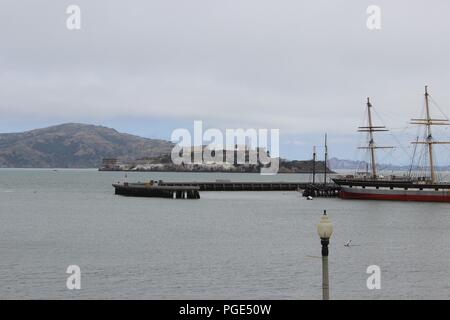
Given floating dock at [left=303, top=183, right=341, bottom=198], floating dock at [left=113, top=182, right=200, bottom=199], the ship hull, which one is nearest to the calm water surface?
the ship hull

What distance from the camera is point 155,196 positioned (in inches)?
4929

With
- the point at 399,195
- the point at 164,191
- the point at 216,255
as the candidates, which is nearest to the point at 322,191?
the point at 399,195

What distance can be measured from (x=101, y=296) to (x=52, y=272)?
7554 mm

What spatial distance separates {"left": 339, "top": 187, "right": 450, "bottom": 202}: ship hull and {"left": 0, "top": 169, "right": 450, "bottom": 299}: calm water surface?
2632cm

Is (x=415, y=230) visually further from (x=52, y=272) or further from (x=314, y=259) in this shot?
(x=52, y=272)

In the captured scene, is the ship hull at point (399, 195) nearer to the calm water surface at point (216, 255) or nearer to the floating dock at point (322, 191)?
the floating dock at point (322, 191)

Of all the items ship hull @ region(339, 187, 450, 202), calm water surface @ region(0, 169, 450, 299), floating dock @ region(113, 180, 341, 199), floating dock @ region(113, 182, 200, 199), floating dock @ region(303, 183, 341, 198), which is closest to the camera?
calm water surface @ region(0, 169, 450, 299)

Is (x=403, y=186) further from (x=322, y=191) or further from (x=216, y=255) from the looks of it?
(x=216, y=255)

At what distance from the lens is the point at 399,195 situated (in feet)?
371

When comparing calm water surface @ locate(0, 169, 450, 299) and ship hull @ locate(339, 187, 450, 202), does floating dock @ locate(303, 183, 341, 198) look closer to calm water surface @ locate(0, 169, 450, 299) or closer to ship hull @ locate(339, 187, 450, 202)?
ship hull @ locate(339, 187, 450, 202)

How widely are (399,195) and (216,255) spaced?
2916 inches

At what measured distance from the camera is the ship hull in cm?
10944
